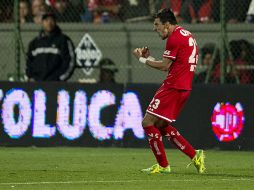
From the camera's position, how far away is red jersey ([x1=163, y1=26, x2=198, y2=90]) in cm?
1181

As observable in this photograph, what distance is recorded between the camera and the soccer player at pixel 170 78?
1184cm

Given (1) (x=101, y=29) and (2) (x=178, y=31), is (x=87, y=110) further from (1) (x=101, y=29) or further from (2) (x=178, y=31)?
(2) (x=178, y=31)

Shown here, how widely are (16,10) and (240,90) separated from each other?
464cm

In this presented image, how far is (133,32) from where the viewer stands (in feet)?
57.9

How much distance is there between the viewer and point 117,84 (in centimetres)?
1695

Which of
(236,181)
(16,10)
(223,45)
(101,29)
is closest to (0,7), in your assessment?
(16,10)

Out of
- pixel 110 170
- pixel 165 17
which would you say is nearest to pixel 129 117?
pixel 110 170

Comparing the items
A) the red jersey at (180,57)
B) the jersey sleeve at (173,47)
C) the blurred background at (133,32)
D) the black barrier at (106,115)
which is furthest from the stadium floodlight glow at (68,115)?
the jersey sleeve at (173,47)

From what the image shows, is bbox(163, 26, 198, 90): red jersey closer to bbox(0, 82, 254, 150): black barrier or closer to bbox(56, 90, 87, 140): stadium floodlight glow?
bbox(0, 82, 254, 150): black barrier

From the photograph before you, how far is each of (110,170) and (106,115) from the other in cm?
452

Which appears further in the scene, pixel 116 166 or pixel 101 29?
pixel 101 29

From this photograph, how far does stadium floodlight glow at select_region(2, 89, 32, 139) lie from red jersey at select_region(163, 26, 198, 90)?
5.50m

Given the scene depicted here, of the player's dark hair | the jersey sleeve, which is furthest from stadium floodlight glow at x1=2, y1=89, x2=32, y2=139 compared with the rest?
the jersey sleeve

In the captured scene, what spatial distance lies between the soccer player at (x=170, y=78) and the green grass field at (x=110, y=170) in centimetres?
31
